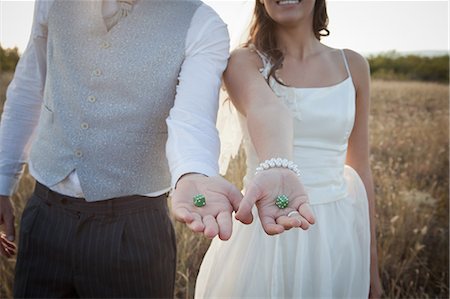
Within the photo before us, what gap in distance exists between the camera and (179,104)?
1439mm

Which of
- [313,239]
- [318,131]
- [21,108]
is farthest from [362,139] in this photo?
[21,108]

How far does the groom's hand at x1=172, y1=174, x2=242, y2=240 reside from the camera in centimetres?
109

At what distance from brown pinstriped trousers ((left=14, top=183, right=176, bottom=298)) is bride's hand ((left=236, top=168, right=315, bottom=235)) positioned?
555 mm

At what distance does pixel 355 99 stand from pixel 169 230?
3.14ft

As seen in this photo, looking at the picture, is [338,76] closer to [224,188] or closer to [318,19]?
[318,19]

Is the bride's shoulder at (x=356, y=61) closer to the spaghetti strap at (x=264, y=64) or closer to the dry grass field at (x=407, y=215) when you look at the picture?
the spaghetti strap at (x=264, y=64)

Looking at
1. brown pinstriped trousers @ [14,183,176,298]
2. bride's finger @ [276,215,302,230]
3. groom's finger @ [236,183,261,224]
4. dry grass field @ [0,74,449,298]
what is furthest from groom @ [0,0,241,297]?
dry grass field @ [0,74,449,298]

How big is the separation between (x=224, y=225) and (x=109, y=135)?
649 mm

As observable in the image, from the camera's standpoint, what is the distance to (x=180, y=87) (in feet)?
4.83

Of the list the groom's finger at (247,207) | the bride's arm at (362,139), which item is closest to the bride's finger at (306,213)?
the groom's finger at (247,207)

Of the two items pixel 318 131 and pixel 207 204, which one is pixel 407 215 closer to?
pixel 318 131

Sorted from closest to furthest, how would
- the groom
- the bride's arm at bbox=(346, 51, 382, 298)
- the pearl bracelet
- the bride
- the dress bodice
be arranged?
the pearl bracelet < the groom < the bride < the dress bodice < the bride's arm at bbox=(346, 51, 382, 298)

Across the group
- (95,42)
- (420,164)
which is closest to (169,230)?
(95,42)

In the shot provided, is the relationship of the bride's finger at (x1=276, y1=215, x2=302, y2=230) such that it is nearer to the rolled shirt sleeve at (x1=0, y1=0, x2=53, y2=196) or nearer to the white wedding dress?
the white wedding dress
